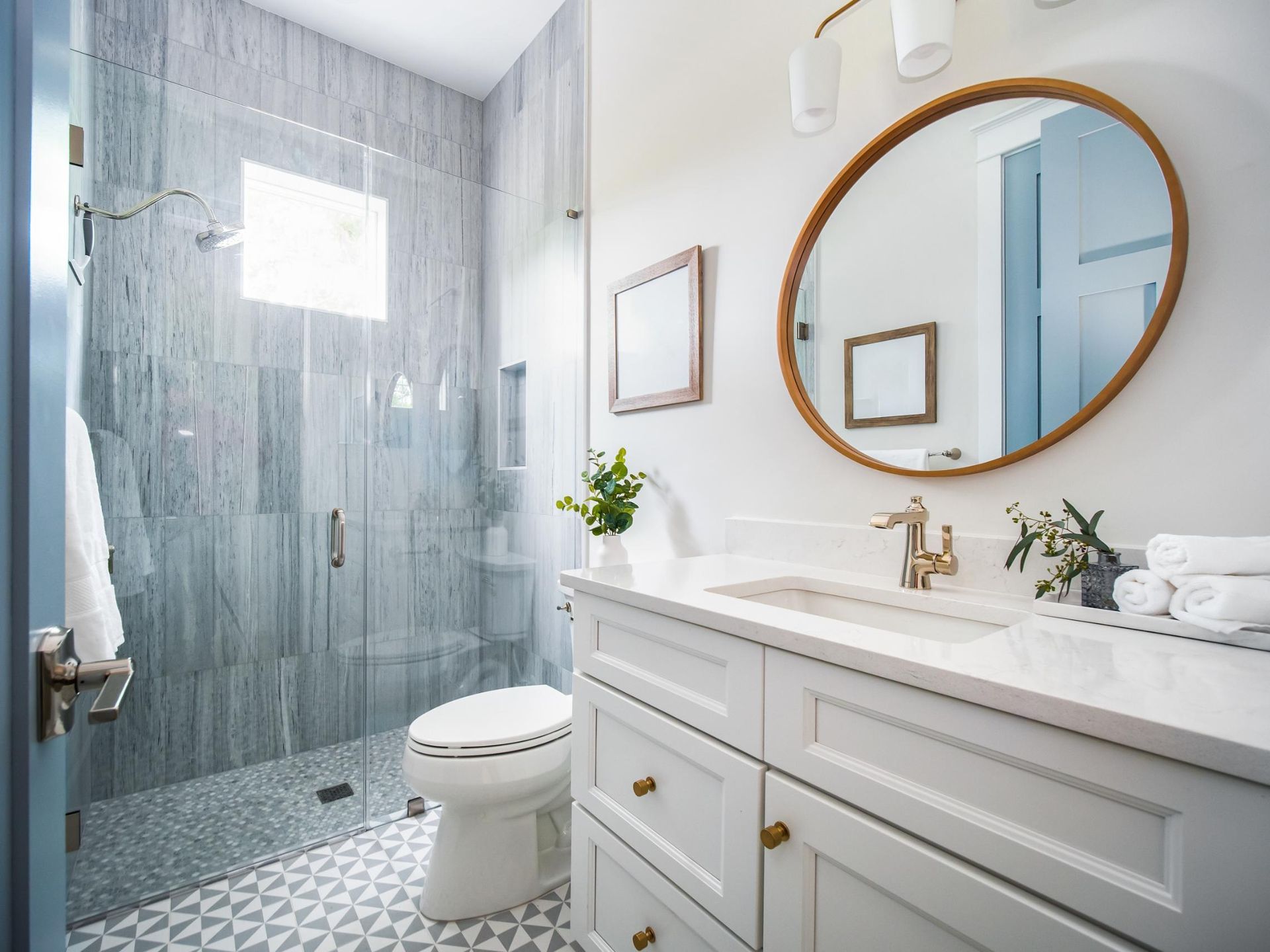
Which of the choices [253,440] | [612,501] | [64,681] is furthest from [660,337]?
[64,681]

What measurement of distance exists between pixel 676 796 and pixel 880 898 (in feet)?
1.19

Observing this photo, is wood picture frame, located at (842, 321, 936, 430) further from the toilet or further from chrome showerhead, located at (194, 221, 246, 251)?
chrome showerhead, located at (194, 221, 246, 251)

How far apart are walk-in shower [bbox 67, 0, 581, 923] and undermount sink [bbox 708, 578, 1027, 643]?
42.8 inches

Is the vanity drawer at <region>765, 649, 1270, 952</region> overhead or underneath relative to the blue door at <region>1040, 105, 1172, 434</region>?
underneath

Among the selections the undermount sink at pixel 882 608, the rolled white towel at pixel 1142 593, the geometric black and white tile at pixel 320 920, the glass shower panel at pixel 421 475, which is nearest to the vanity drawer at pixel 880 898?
the undermount sink at pixel 882 608

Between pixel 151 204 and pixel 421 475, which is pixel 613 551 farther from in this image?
pixel 151 204

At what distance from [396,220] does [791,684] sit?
1.98m

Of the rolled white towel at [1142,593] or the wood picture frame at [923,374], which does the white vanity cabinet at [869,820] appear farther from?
the wood picture frame at [923,374]

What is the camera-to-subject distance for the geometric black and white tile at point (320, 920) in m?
1.37

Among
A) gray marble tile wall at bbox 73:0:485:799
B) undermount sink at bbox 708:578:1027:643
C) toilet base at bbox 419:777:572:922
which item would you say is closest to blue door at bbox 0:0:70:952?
undermount sink at bbox 708:578:1027:643

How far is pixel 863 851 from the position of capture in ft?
2.31

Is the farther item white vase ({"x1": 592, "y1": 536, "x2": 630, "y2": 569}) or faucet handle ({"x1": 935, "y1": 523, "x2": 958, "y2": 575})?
white vase ({"x1": 592, "y1": 536, "x2": 630, "y2": 569})

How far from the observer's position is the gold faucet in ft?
3.49

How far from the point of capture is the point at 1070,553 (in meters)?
0.94
